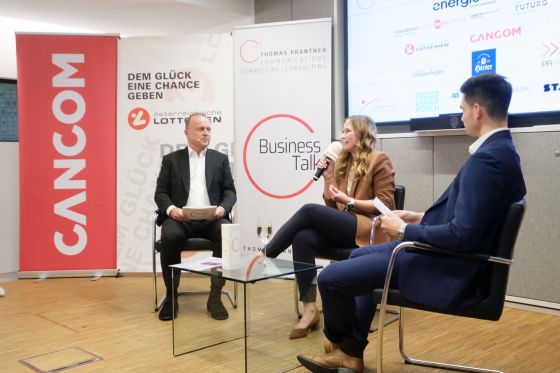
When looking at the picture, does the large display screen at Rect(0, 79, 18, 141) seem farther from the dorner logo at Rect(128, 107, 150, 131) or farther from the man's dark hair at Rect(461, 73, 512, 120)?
the man's dark hair at Rect(461, 73, 512, 120)

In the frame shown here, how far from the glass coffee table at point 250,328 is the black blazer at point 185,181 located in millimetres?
848

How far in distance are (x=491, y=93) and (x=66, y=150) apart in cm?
382

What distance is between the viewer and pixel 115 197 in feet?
16.0

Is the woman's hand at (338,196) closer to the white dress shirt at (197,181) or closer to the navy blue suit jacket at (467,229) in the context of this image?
the navy blue suit jacket at (467,229)

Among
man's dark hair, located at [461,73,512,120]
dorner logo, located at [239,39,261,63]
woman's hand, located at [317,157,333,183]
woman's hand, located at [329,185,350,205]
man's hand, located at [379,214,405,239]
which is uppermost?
dorner logo, located at [239,39,261,63]

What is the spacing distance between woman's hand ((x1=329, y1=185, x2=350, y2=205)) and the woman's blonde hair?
0.14 m

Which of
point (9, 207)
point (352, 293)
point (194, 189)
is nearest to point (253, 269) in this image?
point (352, 293)

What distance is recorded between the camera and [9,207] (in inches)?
207

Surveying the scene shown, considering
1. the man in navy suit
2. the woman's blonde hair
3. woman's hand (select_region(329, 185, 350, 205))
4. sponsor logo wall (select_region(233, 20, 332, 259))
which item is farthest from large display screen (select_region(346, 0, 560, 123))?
the man in navy suit

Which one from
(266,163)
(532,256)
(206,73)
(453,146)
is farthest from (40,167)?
(532,256)

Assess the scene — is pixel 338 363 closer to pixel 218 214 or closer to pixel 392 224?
pixel 392 224

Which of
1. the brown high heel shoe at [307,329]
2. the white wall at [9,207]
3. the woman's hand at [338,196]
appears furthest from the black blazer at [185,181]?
the white wall at [9,207]

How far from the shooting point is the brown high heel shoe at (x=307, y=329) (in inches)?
117

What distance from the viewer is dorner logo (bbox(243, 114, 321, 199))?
4.68 meters
